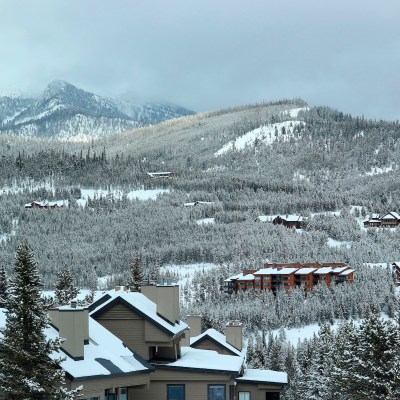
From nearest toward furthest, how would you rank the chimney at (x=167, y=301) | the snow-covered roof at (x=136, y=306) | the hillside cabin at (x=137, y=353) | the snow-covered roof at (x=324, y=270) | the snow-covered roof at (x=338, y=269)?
the hillside cabin at (x=137, y=353), the snow-covered roof at (x=136, y=306), the chimney at (x=167, y=301), the snow-covered roof at (x=338, y=269), the snow-covered roof at (x=324, y=270)

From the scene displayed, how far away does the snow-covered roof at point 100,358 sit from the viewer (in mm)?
27172

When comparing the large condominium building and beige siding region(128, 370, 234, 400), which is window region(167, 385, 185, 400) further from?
the large condominium building

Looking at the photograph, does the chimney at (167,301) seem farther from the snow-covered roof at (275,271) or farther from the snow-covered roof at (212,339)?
the snow-covered roof at (275,271)

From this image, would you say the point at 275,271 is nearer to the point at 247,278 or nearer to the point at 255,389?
the point at 247,278

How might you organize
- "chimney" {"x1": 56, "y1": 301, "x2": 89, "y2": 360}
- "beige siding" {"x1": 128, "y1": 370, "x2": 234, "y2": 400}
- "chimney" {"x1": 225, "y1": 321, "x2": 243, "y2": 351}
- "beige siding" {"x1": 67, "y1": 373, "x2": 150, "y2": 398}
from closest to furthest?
"beige siding" {"x1": 67, "y1": 373, "x2": 150, "y2": 398}, "chimney" {"x1": 56, "y1": 301, "x2": 89, "y2": 360}, "beige siding" {"x1": 128, "y1": 370, "x2": 234, "y2": 400}, "chimney" {"x1": 225, "y1": 321, "x2": 243, "y2": 351}

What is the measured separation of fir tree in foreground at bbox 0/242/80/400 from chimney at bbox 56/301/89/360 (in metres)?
3.60

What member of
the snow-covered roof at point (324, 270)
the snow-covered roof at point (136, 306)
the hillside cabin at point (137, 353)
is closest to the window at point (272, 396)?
the hillside cabin at point (137, 353)

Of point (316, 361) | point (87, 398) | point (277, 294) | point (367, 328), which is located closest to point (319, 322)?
point (277, 294)

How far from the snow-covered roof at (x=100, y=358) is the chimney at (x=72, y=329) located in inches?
9.3

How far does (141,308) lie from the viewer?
3409 cm

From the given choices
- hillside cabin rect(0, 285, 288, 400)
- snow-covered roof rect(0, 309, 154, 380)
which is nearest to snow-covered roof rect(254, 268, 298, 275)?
hillside cabin rect(0, 285, 288, 400)

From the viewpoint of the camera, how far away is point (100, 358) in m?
29.1

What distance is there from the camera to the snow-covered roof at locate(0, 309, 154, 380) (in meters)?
27.2

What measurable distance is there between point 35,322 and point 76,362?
4.47m
